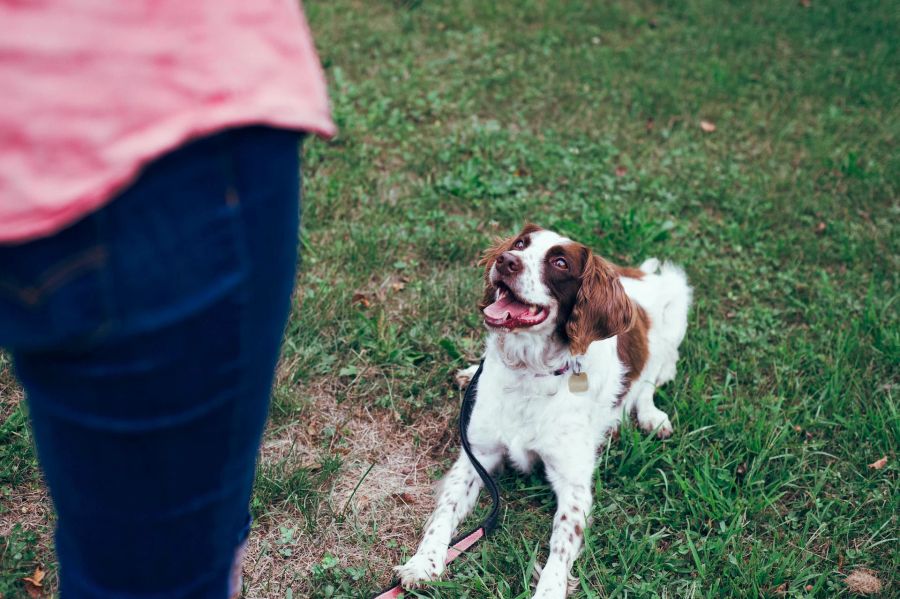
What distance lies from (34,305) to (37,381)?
158mm

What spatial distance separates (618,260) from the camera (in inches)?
165

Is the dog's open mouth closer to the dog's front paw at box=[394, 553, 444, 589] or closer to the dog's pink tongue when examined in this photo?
the dog's pink tongue

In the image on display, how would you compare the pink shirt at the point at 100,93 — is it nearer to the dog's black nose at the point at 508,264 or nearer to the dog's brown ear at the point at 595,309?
the dog's black nose at the point at 508,264

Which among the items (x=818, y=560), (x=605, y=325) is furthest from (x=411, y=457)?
(x=818, y=560)

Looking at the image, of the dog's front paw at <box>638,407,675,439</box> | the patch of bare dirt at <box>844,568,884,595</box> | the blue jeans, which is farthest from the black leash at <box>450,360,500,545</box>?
the blue jeans

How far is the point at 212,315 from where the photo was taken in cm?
97

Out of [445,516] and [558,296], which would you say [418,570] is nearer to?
[445,516]

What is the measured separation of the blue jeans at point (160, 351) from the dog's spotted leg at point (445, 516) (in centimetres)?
143

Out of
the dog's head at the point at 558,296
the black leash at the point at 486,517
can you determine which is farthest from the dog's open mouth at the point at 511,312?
the black leash at the point at 486,517

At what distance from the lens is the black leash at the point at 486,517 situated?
2547 mm

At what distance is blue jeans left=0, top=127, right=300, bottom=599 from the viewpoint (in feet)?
2.89

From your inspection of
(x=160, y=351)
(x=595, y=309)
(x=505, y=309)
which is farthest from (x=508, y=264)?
(x=160, y=351)

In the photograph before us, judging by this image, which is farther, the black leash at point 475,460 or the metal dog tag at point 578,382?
the metal dog tag at point 578,382

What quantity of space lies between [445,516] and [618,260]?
2.02 metres
